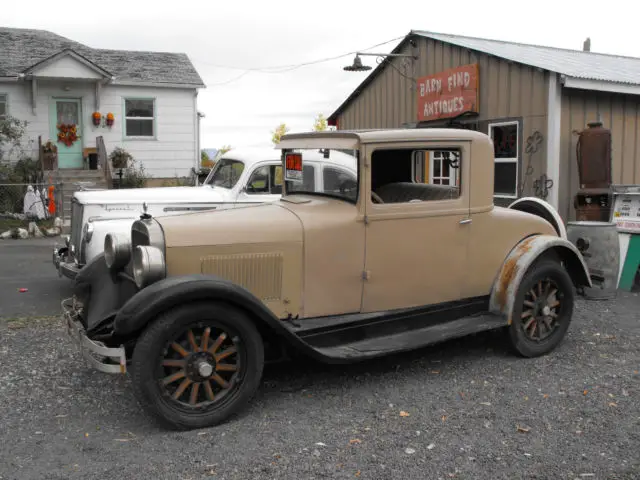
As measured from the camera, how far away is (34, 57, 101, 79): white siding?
16.8m

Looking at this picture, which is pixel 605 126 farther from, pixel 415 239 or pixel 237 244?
pixel 237 244

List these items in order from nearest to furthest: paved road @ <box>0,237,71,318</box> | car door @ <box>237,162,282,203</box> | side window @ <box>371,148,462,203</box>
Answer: side window @ <box>371,148,462,203</box>, paved road @ <box>0,237,71,318</box>, car door @ <box>237,162,282,203</box>

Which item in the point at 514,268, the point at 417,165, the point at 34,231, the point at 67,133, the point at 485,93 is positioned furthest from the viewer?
the point at 67,133

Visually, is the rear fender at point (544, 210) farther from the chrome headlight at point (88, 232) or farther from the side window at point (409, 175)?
the chrome headlight at point (88, 232)

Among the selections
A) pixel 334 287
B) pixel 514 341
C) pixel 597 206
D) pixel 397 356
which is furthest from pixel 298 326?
pixel 597 206

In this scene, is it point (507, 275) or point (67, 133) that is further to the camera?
point (67, 133)

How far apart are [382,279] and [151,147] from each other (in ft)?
49.5

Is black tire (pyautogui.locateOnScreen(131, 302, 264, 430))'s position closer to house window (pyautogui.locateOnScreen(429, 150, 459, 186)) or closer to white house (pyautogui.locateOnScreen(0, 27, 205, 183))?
house window (pyautogui.locateOnScreen(429, 150, 459, 186))

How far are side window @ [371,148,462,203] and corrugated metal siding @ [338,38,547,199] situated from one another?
4.71m

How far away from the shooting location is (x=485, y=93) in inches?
420

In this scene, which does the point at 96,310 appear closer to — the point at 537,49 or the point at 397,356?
the point at 397,356

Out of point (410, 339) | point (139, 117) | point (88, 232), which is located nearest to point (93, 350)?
point (410, 339)

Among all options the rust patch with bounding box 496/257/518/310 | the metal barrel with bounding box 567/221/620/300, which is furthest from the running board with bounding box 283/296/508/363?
the metal barrel with bounding box 567/221/620/300

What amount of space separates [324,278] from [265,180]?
3.51m
